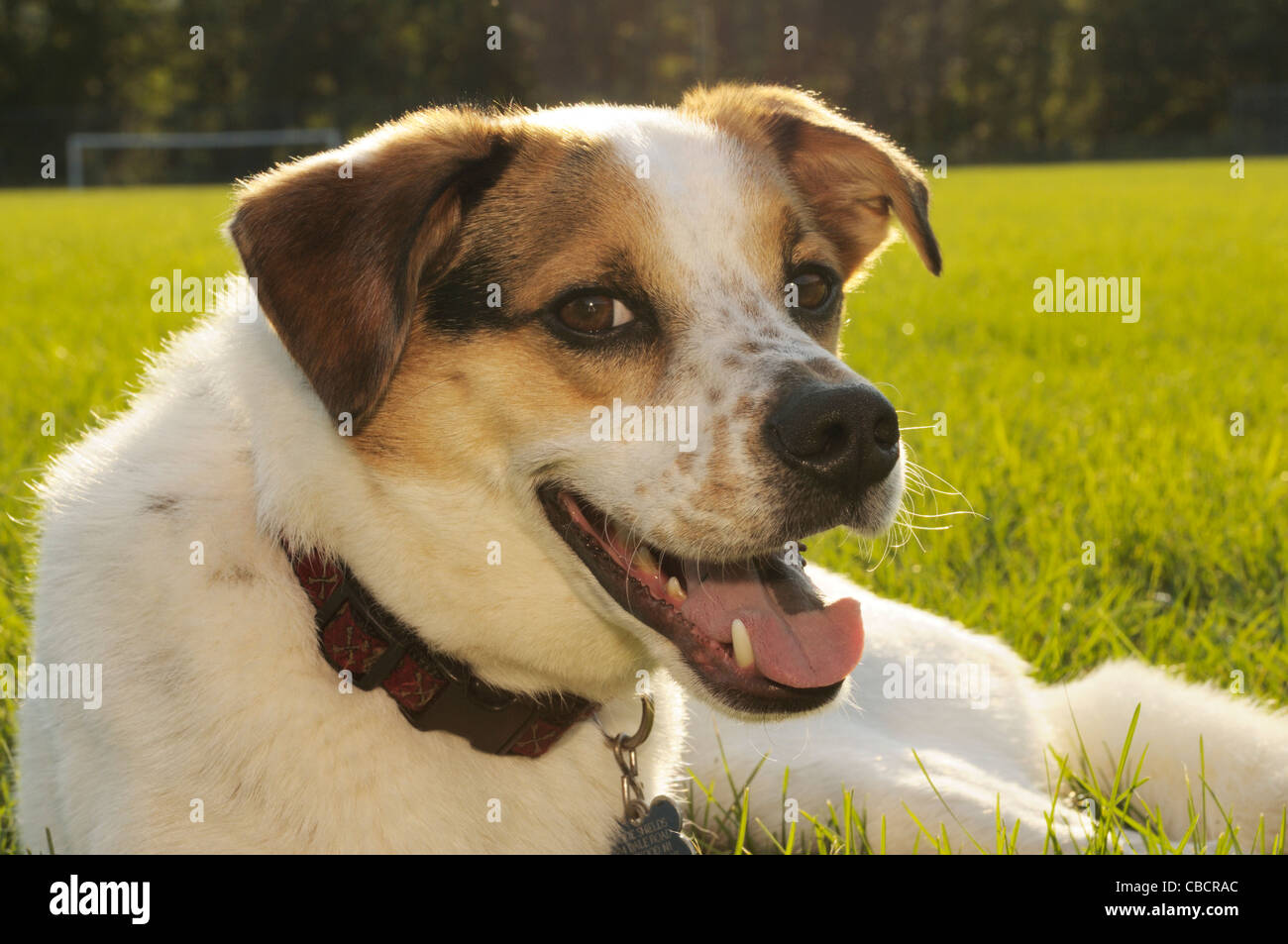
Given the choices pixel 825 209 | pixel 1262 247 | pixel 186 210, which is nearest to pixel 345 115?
pixel 186 210

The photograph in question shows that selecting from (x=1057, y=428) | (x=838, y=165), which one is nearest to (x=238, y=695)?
(x=838, y=165)

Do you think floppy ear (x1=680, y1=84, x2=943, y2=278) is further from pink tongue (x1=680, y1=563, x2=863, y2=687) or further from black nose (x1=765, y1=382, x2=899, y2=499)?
pink tongue (x1=680, y1=563, x2=863, y2=687)

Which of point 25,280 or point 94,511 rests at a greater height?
point 25,280

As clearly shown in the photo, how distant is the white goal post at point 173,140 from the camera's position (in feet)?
144

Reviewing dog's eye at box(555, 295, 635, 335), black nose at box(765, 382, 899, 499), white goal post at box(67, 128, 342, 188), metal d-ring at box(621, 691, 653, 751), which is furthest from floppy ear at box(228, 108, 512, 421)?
white goal post at box(67, 128, 342, 188)

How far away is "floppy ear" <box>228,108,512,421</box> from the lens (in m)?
2.40

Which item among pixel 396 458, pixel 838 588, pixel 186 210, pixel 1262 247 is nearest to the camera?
pixel 396 458

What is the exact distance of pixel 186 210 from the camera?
25.9m

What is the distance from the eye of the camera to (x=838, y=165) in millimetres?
3439

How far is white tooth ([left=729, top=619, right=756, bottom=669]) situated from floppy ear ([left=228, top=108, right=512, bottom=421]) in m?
0.85

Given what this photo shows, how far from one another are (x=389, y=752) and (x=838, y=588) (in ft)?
4.86

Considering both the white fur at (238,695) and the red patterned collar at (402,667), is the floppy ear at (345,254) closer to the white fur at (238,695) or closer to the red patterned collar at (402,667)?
the white fur at (238,695)

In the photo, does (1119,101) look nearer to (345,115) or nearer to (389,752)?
(345,115)

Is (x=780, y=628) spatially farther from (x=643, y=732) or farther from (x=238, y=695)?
(x=238, y=695)
